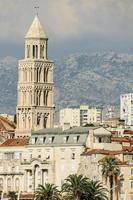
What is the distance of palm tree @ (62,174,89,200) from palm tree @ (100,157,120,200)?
10.2ft

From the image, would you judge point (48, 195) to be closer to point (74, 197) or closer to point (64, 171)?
point (74, 197)

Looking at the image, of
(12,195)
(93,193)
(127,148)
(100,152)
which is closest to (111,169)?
(100,152)

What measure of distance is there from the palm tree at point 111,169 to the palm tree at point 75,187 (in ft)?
10.2

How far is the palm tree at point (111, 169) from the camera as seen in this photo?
589ft

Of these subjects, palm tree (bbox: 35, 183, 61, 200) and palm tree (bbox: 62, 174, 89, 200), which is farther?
palm tree (bbox: 35, 183, 61, 200)

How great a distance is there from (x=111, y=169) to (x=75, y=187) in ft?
23.8

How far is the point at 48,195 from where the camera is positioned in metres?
176

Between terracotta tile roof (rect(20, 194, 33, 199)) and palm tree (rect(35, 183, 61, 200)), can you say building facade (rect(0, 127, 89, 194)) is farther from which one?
palm tree (rect(35, 183, 61, 200))

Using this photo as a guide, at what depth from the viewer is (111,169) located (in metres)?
180

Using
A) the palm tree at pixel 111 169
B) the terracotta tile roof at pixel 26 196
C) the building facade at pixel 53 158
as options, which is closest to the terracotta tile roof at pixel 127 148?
the building facade at pixel 53 158

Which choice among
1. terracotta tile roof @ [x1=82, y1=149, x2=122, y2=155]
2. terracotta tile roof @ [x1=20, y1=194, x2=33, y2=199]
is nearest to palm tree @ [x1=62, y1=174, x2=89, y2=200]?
terracotta tile roof @ [x1=82, y1=149, x2=122, y2=155]

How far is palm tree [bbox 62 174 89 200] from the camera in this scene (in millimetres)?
174125

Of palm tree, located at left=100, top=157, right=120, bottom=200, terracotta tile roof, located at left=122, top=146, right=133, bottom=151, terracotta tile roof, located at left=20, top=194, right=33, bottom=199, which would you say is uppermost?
terracotta tile roof, located at left=122, top=146, right=133, bottom=151

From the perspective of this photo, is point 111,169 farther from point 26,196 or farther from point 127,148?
point 26,196
